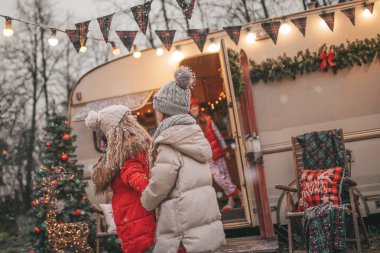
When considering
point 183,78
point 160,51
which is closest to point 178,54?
point 160,51

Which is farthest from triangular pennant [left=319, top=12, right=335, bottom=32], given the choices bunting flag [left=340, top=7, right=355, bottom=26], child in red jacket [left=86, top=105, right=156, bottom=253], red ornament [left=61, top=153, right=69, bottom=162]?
red ornament [left=61, top=153, right=69, bottom=162]

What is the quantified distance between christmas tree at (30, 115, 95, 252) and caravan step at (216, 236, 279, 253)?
2.31 meters

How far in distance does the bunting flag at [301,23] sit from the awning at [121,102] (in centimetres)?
240

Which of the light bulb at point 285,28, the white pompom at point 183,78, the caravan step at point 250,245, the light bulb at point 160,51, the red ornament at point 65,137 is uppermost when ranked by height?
the light bulb at point 160,51

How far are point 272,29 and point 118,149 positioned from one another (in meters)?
3.92

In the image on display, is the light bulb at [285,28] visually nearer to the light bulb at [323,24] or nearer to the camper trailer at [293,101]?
the camper trailer at [293,101]

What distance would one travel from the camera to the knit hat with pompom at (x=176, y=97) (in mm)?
2760

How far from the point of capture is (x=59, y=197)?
692 centimetres

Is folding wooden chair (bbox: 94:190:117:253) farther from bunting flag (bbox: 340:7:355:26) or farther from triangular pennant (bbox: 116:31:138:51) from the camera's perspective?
bunting flag (bbox: 340:7:355:26)

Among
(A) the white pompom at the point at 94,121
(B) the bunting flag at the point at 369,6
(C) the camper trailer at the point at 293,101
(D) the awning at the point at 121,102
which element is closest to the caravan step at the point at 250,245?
(C) the camper trailer at the point at 293,101

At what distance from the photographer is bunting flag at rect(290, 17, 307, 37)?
5.94m

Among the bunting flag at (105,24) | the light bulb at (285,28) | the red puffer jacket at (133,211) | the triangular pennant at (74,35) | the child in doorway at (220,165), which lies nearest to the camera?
the red puffer jacket at (133,211)

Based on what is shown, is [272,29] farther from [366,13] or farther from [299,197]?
[299,197]

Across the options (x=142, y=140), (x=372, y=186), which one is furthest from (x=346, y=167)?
(x=142, y=140)
